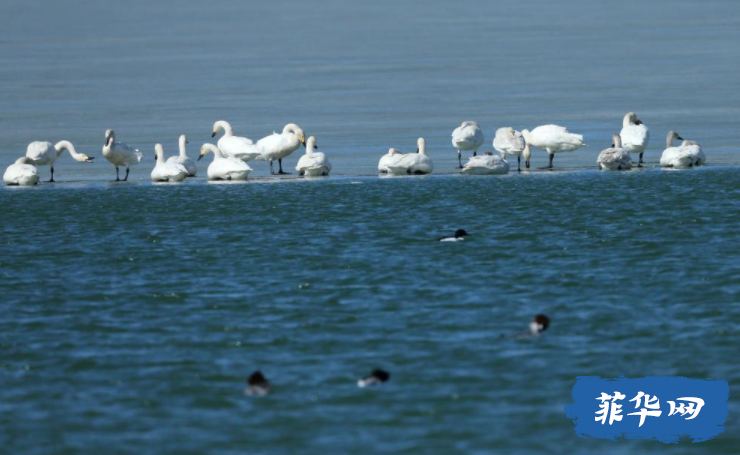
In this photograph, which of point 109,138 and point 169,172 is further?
point 109,138

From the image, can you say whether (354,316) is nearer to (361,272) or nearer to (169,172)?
(361,272)

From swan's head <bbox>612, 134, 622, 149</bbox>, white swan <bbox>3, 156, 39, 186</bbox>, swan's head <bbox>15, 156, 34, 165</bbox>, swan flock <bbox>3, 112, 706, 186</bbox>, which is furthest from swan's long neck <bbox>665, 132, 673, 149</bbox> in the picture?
swan's head <bbox>15, 156, 34, 165</bbox>

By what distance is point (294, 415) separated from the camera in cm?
988

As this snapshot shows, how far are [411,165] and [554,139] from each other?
10.1ft

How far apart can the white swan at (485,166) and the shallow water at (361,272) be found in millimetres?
337

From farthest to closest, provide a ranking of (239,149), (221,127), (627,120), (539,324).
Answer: (221,127) → (627,120) → (239,149) → (539,324)

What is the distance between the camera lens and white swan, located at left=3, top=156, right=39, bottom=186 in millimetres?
25500

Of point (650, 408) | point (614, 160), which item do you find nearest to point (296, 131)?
point (614, 160)

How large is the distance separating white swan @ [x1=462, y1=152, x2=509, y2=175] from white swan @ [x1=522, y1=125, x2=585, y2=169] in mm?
1343

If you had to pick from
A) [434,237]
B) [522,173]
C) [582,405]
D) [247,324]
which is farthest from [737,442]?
[522,173]

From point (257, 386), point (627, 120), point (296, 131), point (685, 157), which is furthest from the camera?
point (627, 120)

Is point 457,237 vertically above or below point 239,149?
below

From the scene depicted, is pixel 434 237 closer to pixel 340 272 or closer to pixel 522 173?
pixel 340 272

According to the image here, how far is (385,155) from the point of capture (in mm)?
25875
